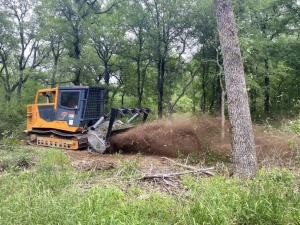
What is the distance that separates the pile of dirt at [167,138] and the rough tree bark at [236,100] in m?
2.92

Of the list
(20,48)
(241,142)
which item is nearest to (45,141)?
(241,142)

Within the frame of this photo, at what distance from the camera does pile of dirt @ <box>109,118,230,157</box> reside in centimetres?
897

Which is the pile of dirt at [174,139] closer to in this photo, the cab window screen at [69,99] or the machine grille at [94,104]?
the machine grille at [94,104]

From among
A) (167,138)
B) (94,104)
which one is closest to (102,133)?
(94,104)

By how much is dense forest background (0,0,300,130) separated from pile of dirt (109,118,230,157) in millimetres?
5687

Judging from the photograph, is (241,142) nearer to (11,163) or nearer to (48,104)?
(11,163)

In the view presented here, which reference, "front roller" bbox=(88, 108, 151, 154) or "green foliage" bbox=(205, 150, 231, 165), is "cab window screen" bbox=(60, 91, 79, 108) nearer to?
"front roller" bbox=(88, 108, 151, 154)

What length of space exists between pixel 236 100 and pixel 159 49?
11.7 meters

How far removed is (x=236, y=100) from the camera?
593 cm

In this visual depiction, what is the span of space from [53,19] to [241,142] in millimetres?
14163

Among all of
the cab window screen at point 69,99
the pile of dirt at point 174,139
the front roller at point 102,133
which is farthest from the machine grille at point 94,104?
the pile of dirt at point 174,139

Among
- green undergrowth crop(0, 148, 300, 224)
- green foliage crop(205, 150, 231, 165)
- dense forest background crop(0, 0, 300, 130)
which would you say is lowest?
green foliage crop(205, 150, 231, 165)

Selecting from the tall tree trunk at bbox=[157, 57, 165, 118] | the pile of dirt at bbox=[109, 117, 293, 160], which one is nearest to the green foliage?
the pile of dirt at bbox=[109, 117, 293, 160]

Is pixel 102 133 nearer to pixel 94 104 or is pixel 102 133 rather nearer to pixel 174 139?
pixel 94 104
